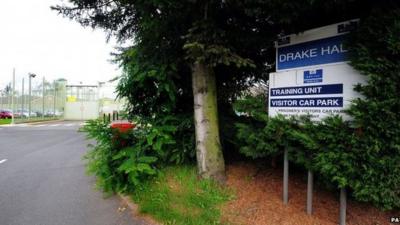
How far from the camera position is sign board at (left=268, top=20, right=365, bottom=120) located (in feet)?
11.9

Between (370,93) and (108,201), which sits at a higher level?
(370,93)

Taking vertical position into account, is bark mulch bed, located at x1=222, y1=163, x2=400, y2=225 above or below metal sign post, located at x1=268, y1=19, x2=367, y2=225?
below

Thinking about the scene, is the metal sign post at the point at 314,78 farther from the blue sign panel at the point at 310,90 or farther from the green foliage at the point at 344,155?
the green foliage at the point at 344,155

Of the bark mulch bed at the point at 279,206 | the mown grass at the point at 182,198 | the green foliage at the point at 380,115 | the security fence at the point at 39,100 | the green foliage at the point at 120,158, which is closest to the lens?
the green foliage at the point at 380,115

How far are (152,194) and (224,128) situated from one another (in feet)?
5.57

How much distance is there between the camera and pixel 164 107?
585 centimetres

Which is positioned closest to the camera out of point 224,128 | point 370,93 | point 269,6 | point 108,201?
point 370,93

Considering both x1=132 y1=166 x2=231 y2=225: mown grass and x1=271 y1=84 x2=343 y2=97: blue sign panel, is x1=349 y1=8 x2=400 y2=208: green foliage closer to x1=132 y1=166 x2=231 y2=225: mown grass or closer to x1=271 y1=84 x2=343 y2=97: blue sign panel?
x1=271 y1=84 x2=343 y2=97: blue sign panel

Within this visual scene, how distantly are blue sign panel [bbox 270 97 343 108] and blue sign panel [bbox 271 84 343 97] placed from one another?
0.24 feet

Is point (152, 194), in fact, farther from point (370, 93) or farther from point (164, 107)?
point (370, 93)

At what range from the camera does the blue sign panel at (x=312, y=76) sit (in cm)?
387

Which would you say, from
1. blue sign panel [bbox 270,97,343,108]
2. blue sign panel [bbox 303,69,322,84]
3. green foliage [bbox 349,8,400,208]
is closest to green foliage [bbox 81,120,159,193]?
blue sign panel [bbox 270,97,343,108]

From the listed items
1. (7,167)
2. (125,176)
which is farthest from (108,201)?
(7,167)

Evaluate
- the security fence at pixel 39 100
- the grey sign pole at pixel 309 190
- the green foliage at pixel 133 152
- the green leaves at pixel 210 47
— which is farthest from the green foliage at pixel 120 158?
the security fence at pixel 39 100
